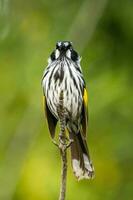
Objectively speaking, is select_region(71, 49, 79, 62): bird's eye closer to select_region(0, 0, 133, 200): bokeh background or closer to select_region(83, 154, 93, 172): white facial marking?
select_region(83, 154, 93, 172): white facial marking

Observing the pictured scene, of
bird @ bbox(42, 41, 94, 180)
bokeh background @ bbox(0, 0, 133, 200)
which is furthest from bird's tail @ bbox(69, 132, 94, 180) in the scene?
bokeh background @ bbox(0, 0, 133, 200)

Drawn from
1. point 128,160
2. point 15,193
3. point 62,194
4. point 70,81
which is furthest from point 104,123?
point 62,194

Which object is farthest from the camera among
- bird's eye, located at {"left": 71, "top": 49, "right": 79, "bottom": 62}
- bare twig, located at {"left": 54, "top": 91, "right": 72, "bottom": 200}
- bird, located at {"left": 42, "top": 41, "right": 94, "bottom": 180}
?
Answer: bird's eye, located at {"left": 71, "top": 49, "right": 79, "bottom": 62}

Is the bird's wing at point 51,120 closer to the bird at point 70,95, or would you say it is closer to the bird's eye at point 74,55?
the bird at point 70,95

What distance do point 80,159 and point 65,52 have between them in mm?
815

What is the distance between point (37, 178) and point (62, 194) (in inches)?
193

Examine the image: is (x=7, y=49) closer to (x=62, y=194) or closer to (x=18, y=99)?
(x=18, y=99)

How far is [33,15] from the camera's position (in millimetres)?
14141

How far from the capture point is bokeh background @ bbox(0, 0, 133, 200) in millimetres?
12875

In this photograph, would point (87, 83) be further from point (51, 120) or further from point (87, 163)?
point (87, 163)

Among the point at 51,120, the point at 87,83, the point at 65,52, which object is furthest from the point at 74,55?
the point at 87,83

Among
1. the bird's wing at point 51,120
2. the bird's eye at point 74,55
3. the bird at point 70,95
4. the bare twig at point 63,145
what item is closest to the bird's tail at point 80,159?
the bird at point 70,95

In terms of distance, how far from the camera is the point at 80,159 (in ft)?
32.2

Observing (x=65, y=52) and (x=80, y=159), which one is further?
(x=65, y=52)
